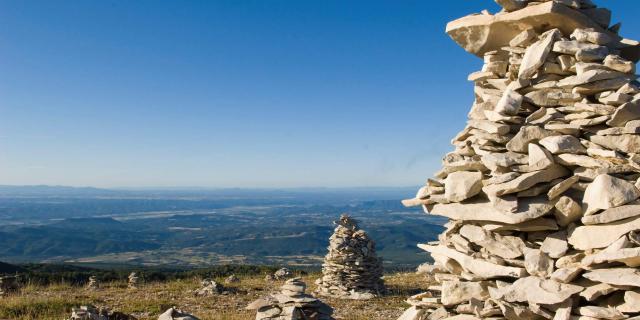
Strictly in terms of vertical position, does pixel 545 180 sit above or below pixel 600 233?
above

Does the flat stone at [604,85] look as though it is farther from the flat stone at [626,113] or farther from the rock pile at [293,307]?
the rock pile at [293,307]

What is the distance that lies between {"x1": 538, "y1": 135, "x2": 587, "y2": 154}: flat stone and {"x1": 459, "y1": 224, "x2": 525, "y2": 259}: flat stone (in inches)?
55.1

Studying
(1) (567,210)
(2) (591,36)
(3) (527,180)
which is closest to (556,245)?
(1) (567,210)

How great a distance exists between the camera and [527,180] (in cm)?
681

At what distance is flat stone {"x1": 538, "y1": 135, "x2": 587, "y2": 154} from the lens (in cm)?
687

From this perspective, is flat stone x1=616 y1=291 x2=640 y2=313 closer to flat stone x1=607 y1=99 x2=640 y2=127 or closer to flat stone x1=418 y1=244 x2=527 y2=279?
flat stone x1=418 y1=244 x2=527 y2=279

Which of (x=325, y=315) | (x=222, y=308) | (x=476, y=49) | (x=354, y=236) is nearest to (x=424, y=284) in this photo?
(x=354, y=236)

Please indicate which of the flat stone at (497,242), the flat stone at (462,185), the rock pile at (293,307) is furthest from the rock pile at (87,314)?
the flat stone at (497,242)

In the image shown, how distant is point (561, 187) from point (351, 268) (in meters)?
15.7

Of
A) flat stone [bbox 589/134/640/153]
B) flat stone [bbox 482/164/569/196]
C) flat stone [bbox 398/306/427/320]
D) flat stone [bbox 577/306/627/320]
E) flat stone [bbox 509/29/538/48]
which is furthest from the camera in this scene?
flat stone [bbox 398/306/427/320]

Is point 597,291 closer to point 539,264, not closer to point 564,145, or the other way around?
point 539,264

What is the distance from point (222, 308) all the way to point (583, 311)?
13.0 meters

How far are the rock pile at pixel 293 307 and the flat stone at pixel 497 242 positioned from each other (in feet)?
14.9

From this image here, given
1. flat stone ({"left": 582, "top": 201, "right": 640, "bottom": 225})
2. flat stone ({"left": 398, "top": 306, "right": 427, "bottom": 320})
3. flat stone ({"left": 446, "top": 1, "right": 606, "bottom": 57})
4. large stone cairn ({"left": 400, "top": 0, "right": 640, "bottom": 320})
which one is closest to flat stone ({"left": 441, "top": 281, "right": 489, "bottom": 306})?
large stone cairn ({"left": 400, "top": 0, "right": 640, "bottom": 320})
